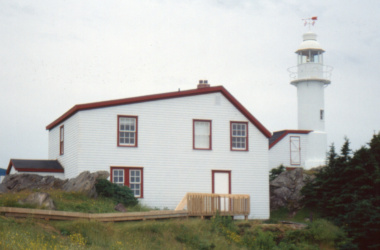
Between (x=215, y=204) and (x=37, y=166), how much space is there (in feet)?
34.1

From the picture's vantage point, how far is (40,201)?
26.1m

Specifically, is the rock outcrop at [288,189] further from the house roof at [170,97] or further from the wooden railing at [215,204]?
the wooden railing at [215,204]

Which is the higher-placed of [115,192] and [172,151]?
[172,151]

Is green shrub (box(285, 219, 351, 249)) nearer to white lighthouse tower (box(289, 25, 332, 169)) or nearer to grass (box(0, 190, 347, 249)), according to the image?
grass (box(0, 190, 347, 249))

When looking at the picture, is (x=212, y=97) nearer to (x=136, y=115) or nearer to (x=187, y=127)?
(x=187, y=127)

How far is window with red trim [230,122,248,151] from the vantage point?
1383 inches

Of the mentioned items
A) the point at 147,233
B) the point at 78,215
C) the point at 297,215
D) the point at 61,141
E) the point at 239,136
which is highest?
the point at 239,136

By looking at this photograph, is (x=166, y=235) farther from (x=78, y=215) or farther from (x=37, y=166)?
(x=37, y=166)

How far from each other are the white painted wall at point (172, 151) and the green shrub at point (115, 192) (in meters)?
1.71

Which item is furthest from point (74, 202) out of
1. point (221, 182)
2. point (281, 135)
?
point (281, 135)

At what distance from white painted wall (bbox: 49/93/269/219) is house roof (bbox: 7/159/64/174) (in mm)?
512

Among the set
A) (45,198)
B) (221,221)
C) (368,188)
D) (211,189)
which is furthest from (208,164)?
(45,198)

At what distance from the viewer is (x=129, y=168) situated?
32719 mm

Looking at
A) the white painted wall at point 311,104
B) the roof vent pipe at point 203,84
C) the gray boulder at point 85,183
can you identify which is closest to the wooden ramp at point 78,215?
the gray boulder at point 85,183
